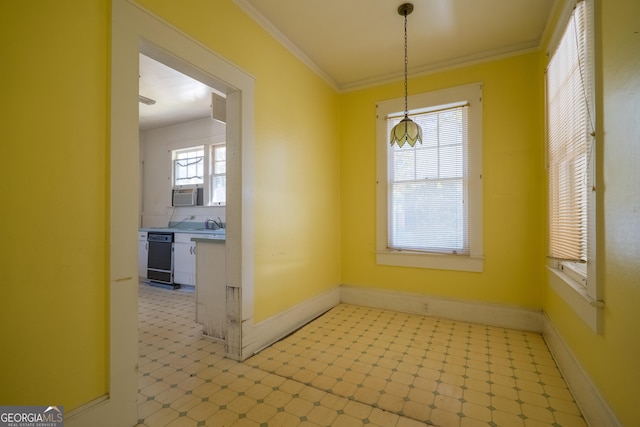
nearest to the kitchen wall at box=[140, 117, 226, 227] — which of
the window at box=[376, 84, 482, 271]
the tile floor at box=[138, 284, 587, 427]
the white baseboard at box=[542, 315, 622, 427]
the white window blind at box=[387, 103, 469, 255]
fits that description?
the tile floor at box=[138, 284, 587, 427]

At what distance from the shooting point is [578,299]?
1991 mm

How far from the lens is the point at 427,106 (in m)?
3.73

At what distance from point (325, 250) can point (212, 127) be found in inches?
142

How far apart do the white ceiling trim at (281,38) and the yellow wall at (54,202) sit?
1329 millimetres

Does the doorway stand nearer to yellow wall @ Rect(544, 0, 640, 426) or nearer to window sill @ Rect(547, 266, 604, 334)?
yellow wall @ Rect(544, 0, 640, 426)

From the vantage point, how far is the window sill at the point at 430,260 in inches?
139

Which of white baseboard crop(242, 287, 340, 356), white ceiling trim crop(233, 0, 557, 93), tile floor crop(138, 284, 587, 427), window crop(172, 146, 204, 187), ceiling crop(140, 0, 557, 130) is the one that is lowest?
tile floor crop(138, 284, 587, 427)

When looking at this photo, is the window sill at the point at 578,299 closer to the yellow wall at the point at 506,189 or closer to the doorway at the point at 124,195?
the yellow wall at the point at 506,189

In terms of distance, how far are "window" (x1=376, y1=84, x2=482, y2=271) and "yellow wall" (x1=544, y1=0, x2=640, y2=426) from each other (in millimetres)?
1813

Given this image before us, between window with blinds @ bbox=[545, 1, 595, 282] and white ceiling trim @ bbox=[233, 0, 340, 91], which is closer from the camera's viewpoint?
window with blinds @ bbox=[545, 1, 595, 282]

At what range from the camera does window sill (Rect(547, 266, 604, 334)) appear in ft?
5.57

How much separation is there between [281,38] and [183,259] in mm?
3834

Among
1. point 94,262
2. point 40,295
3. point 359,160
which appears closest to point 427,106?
point 359,160
